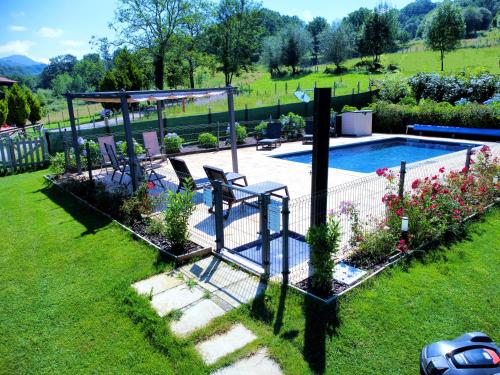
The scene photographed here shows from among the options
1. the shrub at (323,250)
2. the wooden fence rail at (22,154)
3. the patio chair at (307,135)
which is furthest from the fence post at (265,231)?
the patio chair at (307,135)

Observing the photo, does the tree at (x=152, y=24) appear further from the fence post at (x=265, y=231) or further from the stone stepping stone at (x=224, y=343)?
the stone stepping stone at (x=224, y=343)

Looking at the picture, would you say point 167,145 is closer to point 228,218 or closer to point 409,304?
point 228,218

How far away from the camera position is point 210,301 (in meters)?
3.98

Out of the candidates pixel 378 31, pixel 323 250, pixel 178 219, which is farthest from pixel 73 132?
pixel 378 31

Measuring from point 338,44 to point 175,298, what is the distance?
4671cm

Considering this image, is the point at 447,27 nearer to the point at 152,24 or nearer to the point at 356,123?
the point at 356,123

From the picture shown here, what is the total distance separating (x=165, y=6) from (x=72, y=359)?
29923mm

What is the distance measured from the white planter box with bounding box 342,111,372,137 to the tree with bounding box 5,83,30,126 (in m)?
20.3

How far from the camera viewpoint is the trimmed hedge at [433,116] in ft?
47.4

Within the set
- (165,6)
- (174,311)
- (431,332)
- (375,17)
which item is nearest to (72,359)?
(174,311)

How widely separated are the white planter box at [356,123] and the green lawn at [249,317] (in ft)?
37.9

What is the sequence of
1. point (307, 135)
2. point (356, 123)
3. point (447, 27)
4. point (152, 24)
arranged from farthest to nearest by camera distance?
point (447, 27)
point (152, 24)
point (356, 123)
point (307, 135)

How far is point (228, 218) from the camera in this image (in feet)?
20.8

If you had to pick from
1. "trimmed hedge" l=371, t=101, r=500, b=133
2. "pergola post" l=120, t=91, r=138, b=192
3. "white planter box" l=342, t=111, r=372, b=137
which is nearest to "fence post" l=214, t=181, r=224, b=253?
"pergola post" l=120, t=91, r=138, b=192
